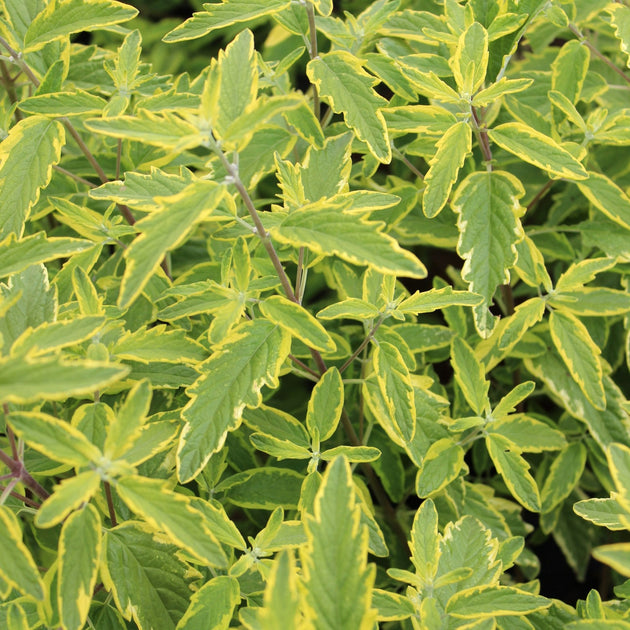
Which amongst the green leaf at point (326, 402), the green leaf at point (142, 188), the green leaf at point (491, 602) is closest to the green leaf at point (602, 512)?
the green leaf at point (491, 602)

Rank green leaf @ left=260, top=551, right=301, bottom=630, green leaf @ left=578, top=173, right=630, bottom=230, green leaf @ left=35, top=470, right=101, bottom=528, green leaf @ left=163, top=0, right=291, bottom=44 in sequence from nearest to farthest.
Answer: green leaf @ left=260, top=551, right=301, bottom=630 < green leaf @ left=35, top=470, right=101, bottom=528 < green leaf @ left=163, top=0, right=291, bottom=44 < green leaf @ left=578, top=173, right=630, bottom=230

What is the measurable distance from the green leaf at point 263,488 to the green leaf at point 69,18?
74cm

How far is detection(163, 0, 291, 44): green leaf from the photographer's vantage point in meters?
0.99

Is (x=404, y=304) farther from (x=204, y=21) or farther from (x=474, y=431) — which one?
(x=204, y=21)

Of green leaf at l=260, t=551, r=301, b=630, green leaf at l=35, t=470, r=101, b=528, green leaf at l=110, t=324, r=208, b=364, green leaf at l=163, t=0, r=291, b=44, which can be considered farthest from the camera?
green leaf at l=163, t=0, r=291, b=44

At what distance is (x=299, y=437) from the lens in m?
1.00

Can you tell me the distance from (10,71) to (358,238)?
3.13ft

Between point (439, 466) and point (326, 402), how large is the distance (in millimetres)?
235

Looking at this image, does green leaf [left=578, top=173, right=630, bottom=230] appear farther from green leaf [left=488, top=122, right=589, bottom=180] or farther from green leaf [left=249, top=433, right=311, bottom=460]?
green leaf [left=249, top=433, right=311, bottom=460]

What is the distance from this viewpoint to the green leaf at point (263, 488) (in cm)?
103

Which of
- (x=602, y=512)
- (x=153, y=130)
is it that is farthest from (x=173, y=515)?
(x=602, y=512)

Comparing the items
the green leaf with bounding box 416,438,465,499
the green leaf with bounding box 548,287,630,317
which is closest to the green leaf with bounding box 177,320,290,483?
the green leaf with bounding box 416,438,465,499

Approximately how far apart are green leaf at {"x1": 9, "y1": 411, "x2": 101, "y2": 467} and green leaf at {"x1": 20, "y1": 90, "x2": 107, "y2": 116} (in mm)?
509

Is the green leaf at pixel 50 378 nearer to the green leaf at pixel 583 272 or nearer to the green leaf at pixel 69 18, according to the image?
the green leaf at pixel 69 18
